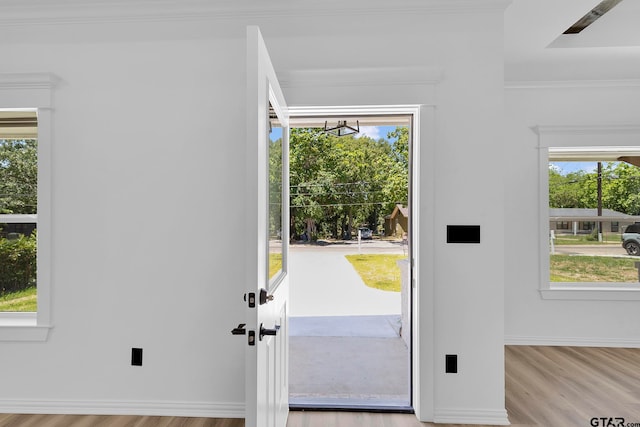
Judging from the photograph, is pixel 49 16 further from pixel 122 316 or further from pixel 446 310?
pixel 446 310

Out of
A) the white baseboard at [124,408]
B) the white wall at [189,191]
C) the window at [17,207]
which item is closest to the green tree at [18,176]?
the window at [17,207]

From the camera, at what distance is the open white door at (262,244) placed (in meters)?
1.32

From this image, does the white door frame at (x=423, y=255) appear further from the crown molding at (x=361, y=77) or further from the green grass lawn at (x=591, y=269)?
the green grass lawn at (x=591, y=269)

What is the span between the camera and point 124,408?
224 centimetres

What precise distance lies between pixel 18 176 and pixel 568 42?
164 inches

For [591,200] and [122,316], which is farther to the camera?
[591,200]

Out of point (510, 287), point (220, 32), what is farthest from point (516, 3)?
point (510, 287)

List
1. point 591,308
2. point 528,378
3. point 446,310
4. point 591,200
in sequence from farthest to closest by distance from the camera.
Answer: point 591,200
point 591,308
point 528,378
point 446,310

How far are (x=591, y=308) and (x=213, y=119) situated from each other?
3.82 m

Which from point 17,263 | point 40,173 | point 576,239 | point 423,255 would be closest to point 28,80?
point 40,173

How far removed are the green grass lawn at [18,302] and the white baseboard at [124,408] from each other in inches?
22.9

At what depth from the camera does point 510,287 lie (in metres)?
3.50

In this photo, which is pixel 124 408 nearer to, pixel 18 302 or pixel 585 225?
pixel 18 302

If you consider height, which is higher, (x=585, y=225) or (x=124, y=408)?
(x=585, y=225)
